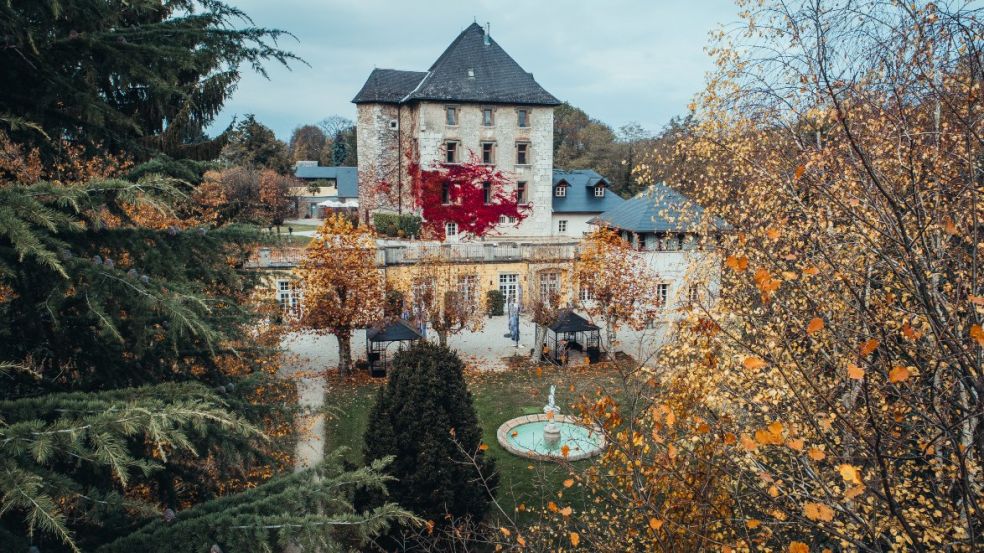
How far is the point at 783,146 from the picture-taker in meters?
9.16

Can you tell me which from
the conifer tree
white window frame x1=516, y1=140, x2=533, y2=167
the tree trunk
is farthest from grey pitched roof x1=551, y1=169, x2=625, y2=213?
the conifer tree

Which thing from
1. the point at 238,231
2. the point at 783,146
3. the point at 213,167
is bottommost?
the point at 238,231

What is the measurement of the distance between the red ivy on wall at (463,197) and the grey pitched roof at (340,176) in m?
26.6

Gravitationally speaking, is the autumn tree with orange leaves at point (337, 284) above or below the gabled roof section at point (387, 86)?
below

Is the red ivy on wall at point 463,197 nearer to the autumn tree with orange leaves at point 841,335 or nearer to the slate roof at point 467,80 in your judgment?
the slate roof at point 467,80

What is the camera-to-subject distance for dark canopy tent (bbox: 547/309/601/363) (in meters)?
18.8

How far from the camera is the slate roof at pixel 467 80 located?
32500 millimetres

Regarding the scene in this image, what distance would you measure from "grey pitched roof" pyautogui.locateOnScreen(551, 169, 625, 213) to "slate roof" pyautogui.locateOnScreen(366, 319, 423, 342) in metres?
18.9

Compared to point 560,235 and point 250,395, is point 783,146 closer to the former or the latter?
point 250,395

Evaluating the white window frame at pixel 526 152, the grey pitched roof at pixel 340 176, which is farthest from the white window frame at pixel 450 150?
the grey pitched roof at pixel 340 176

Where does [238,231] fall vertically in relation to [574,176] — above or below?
below

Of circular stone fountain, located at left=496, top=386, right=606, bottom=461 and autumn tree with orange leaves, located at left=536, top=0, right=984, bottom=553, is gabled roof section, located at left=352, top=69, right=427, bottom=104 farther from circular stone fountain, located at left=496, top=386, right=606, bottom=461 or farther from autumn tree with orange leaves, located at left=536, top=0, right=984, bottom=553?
autumn tree with orange leaves, located at left=536, top=0, right=984, bottom=553

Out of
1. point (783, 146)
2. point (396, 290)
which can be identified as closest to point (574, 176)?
point (396, 290)

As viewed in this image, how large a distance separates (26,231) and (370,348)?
15609 millimetres
